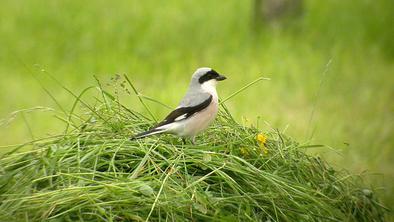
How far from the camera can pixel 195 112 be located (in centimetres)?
626

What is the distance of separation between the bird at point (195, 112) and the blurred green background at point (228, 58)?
343 cm

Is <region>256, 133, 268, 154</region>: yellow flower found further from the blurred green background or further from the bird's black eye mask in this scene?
the blurred green background

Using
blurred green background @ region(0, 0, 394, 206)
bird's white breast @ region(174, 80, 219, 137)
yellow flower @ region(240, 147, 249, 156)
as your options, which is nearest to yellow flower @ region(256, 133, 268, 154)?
yellow flower @ region(240, 147, 249, 156)

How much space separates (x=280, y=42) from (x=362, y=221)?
7644 millimetres

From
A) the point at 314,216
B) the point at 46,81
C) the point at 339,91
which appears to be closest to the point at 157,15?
the point at 46,81

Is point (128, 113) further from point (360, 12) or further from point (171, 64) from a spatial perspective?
point (360, 12)

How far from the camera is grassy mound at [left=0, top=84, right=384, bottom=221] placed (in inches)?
196

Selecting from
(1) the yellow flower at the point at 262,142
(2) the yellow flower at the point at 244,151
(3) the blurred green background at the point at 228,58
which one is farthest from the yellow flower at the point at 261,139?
(3) the blurred green background at the point at 228,58

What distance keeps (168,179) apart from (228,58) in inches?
312

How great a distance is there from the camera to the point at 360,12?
591 inches

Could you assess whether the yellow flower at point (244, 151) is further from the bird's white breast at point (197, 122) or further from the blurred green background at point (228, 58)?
the blurred green background at point (228, 58)

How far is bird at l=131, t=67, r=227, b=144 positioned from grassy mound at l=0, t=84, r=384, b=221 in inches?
3.6

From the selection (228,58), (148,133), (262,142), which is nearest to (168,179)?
(148,133)

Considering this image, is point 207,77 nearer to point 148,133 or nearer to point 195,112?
point 195,112
